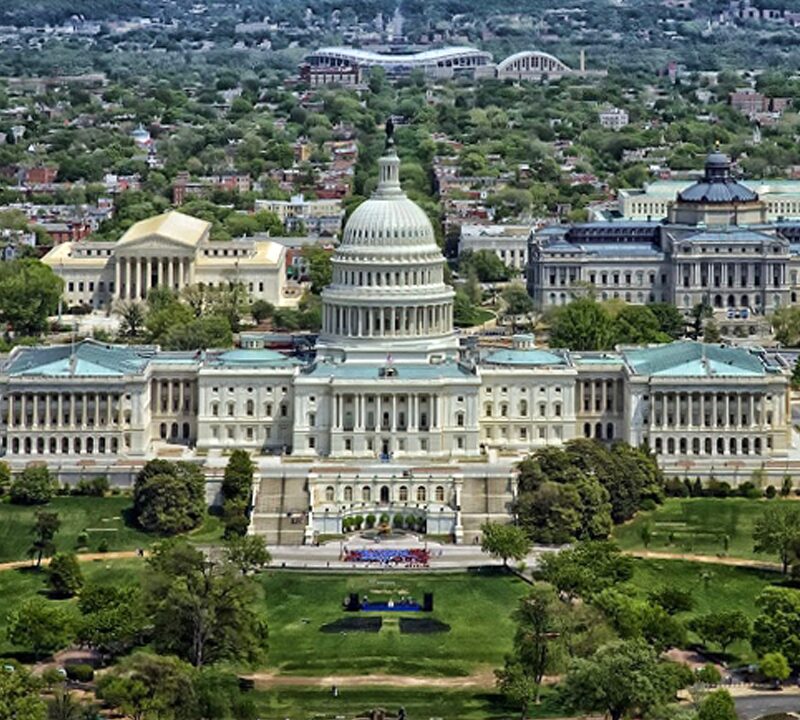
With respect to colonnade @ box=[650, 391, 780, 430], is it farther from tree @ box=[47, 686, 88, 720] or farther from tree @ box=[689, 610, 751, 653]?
tree @ box=[47, 686, 88, 720]

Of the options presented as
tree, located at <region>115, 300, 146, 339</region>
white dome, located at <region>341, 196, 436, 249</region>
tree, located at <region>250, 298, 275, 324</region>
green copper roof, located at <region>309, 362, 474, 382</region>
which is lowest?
green copper roof, located at <region>309, 362, 474, 382</region>

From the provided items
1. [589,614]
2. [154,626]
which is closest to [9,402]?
[154,626]

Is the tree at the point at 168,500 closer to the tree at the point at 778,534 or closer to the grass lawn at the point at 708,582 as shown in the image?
the grass lawn at the point at 708,582

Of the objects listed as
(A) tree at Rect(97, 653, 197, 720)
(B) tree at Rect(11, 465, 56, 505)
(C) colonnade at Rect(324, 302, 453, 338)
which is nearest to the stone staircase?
(B) tree at Rect(11, 465, 56, 505)

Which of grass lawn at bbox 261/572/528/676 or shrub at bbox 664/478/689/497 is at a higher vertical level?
shrub at bbox 664/478/689/497

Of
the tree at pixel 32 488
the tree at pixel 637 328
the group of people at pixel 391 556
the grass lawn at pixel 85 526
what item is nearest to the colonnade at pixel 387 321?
the tree at pixel 637 328

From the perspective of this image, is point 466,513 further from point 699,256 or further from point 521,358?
point 699,256

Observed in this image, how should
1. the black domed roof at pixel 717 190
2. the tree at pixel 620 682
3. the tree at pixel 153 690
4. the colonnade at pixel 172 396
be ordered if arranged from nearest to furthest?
1. the tree at pixel 153 690
2. the tree at pixel 620 682
3. the colonnade at pixel 172 396
4. the black domed roof at pixel 717 190
